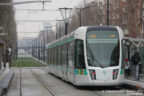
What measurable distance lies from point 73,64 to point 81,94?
9.48ft

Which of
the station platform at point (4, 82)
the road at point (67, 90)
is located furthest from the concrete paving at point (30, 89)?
the station platform at point (4, 82)

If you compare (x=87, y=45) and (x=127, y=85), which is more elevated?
(x=87, y=45)

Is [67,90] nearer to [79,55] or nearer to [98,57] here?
[79,55]

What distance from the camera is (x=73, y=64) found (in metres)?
19.6

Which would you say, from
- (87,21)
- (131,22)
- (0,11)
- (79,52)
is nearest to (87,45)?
(79,52)

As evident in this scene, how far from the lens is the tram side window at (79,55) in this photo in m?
18.8

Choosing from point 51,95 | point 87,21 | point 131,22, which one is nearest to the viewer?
point 51,95

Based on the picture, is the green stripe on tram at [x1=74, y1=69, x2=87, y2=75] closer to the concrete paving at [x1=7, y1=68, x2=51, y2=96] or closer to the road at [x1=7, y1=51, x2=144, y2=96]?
the road at [x1=7, y1=51, x2=144, y2=96]

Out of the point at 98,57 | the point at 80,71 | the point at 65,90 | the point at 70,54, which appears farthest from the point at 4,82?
the point at 98,57

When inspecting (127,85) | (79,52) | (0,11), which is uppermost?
(0,11)

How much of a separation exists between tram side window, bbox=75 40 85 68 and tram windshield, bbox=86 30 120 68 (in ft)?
0.97

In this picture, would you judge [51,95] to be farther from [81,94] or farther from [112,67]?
[112,67]

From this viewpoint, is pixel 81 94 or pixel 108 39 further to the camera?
pixel 108 39

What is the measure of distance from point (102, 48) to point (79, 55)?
1.11 m
